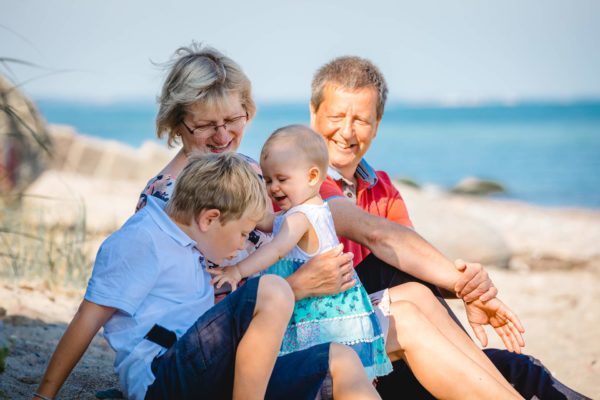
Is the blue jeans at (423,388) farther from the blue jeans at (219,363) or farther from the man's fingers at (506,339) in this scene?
the blue jeans at (219,363)

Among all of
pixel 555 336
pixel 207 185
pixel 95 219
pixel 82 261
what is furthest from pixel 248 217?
pixel 95 219

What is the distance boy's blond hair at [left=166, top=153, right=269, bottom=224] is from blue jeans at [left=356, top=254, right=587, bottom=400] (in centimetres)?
101

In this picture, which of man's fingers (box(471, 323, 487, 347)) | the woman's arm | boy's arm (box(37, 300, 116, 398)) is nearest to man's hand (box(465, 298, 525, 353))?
man's fingers (box(471, 323, 487, 347))

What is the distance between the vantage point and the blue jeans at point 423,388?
361cm

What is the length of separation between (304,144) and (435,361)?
1076 mm

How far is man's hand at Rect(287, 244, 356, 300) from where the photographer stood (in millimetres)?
3086

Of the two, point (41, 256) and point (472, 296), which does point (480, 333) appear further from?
point (41, 256)

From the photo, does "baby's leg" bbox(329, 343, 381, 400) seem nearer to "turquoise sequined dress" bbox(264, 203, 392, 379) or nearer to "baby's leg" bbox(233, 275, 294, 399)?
"baby's leg" bbox(233, 275, 294, 399)

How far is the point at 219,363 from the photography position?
2680 mm

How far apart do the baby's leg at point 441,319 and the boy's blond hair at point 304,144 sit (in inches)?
27.3

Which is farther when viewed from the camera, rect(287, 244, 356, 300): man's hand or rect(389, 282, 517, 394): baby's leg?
rect(389, 282, 517, 394): baby's leg

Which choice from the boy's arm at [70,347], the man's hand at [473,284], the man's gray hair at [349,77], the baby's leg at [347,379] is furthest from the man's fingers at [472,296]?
the boy's arm at [70,347]

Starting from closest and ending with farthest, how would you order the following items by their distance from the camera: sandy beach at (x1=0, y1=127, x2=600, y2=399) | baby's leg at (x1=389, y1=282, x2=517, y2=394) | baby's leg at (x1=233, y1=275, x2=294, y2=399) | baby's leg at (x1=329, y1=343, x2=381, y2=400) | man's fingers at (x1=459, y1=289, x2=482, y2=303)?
baby's leg at (x1=233, y1=275, x2=294, y2=399) < baby's leg at (x1=329, y1=343, x2=381, y2=400) < baby's leg at (x1=389, y1=282, x2=517, y2=394) < man's fingers at (x1=459, y1=289, x2=482, y2=303) < sandy beach at (x1=0, y1=127, x2=600, y2=399)

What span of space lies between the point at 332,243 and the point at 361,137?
3.62 feet
